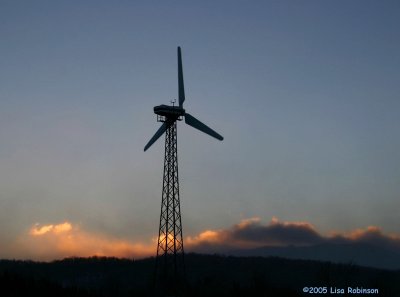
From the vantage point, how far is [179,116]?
88.1 m

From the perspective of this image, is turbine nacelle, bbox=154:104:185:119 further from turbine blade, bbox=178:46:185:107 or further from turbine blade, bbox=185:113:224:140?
turbine blade, bbox=178:46:185:107

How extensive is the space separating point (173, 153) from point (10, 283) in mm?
45852

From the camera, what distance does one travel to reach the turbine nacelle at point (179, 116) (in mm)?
87000

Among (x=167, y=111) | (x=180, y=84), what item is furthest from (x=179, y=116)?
(x=180, y=84)

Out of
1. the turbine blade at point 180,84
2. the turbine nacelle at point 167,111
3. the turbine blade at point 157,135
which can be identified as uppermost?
the turbine blade at point 180,84

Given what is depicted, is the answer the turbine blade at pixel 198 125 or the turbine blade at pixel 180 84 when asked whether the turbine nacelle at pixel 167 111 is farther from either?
the turbine blade at pixel 180 84

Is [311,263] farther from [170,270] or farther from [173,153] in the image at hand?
[173,153]

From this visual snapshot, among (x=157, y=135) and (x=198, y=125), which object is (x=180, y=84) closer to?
(x=198, y=125)

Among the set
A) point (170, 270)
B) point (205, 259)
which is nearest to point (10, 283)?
point (170, 270)

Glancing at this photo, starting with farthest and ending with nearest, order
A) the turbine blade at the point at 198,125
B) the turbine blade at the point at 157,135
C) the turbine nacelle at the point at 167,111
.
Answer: the turbine blade at the point at 198,125 → the turbine blade at the point at 157,135 → the turbine nacelle at the point at 167,111

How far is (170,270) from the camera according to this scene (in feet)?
316

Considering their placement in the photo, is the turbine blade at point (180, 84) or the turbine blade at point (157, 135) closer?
the turbine blade at point (157, 135)

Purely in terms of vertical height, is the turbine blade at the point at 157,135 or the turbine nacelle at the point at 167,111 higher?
the turbine nacelle at the point at 167,111

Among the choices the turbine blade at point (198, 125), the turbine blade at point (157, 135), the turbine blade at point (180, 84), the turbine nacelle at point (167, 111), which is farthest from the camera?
the turbine blade at point (180, 84)
